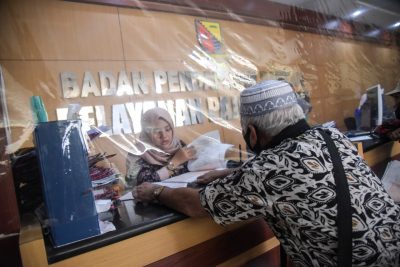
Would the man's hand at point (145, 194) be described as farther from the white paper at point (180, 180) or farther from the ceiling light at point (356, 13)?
the ceiling light at point (356, 13)

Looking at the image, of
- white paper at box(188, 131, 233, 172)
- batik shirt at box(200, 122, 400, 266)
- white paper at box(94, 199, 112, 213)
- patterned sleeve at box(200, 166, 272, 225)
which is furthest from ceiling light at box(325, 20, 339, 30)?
white paper at box(94, 199, 112, 213)

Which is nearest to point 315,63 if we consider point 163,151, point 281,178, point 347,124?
point 347,124

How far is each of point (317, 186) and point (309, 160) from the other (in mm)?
78

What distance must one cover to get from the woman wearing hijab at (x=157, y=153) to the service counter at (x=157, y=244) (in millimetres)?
352

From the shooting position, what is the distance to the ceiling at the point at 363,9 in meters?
2.56

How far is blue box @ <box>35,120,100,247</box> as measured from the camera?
0.76 meters

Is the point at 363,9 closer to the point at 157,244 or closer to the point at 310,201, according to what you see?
the point at 310,201

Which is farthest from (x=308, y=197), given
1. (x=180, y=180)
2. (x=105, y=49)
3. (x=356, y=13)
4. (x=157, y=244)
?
(x=356, y=13)

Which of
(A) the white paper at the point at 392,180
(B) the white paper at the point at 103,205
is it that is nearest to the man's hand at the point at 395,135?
(A) the white paper at the point at 392,180

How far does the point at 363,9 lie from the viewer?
2.96 meters

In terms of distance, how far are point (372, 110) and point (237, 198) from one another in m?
2.24

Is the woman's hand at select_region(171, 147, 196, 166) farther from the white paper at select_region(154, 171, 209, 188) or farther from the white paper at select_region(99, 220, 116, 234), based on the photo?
the white paper at select_region(99, 220, 116, 234)

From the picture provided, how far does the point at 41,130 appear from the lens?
76 centimetres

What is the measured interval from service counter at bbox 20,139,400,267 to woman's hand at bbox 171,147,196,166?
513mm
